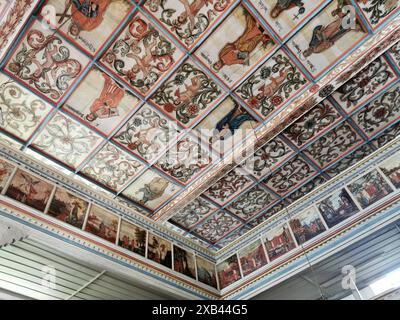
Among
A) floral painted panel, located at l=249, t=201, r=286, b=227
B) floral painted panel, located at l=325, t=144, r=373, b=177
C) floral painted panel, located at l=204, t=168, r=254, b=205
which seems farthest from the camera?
floral painted panel, located at l=249, t=201, r=286, b=227

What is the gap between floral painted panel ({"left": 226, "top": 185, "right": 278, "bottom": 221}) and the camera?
7.41 metres

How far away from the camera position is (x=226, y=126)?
6117 millimetres

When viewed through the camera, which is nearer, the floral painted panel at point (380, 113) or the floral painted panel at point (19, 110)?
the floral painted panel at point (19, 110)

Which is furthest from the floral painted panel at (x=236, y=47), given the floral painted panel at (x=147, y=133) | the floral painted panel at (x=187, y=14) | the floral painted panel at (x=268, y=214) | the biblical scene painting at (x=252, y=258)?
the biblical scene painting at (x=252, y=258)

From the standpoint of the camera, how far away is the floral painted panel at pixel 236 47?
4922 mm

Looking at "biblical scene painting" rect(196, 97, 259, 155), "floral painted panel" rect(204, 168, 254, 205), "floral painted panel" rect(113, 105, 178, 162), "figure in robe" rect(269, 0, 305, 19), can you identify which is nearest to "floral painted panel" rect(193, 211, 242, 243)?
"floral painted panel" rect(204, 168, 254, 205)

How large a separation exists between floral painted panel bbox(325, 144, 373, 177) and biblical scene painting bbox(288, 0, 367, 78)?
232cm

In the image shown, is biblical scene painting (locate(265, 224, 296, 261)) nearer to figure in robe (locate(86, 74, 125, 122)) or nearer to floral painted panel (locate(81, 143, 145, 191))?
floral painted panel (locate(81, 143, 145, 191))

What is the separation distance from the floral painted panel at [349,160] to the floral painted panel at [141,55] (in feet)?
14.5

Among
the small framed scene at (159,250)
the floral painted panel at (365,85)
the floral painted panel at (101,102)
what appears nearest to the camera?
the floral painted panel at (101,102)

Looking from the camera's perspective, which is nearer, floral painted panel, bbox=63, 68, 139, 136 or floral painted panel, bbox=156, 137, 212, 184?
floral painted panel, bbox=63, 68, 139, 136

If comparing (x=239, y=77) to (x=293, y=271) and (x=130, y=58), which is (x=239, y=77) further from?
(x=293, y=271)

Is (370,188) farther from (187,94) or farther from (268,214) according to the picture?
(187,94)

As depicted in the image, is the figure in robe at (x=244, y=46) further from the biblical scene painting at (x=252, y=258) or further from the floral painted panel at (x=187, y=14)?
the biblical scene painting at (x=252, y=258)
